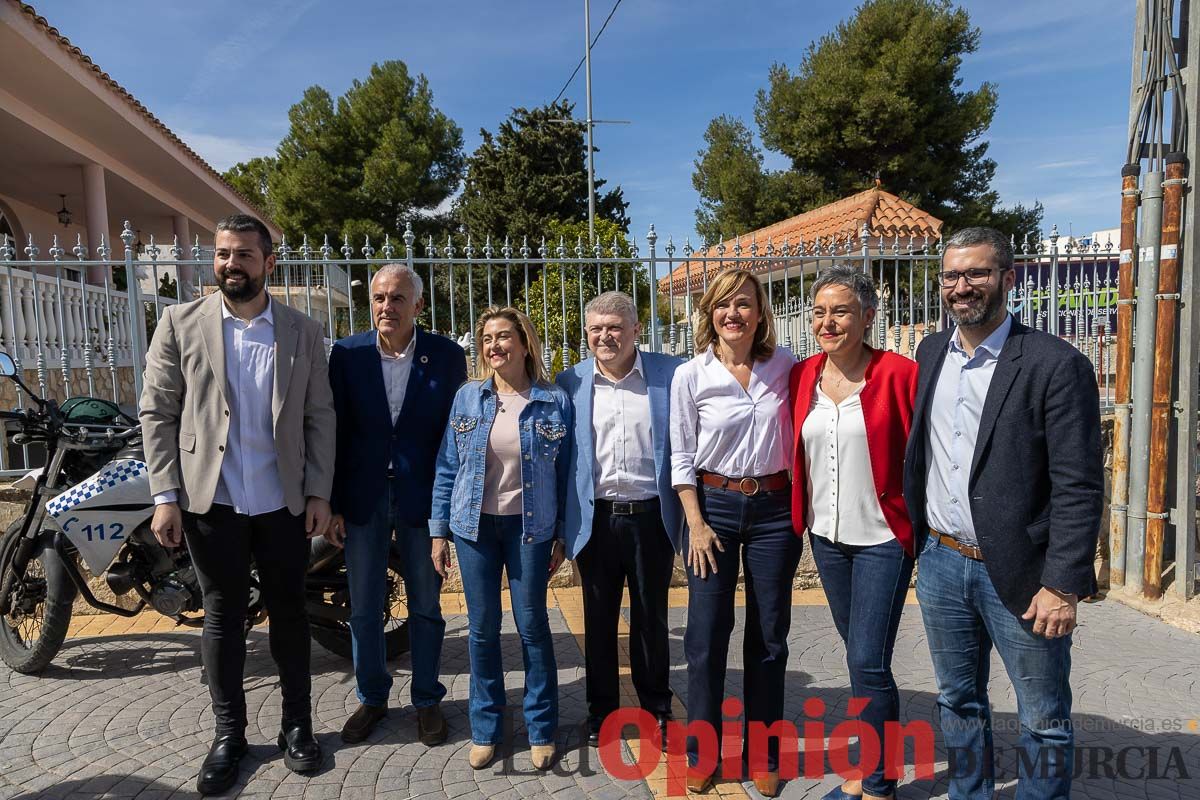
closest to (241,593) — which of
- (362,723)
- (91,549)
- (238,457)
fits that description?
(238,457)

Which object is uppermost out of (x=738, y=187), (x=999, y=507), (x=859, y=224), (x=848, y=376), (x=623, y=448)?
(x=738, y=187)

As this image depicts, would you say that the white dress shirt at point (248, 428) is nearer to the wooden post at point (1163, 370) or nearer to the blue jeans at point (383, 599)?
the blue jeans at point (383, 599)

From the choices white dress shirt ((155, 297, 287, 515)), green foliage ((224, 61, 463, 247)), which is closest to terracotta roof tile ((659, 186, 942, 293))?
white dress shirt ((155, 297, 287, 515))

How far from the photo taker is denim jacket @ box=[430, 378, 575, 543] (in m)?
2.70

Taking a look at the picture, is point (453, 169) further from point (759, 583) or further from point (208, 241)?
point (759, 583)

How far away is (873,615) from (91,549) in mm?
3236

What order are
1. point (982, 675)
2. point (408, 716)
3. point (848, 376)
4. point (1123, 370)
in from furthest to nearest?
point (1123, 370) → point (408, 716) → point (848, 376) → point (982, 675)

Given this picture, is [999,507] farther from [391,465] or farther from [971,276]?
[391,465]

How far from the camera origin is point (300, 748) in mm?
2768

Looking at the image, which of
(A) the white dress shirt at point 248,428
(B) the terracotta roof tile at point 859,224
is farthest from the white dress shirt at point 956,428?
(B) the terracotta roof tile at point 859,224

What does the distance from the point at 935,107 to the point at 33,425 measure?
20.4m

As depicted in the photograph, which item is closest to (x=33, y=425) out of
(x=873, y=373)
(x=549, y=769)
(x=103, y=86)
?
(x=549, y=769)

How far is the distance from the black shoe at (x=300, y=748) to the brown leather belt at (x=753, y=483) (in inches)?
69.6

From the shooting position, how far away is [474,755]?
2762mm
